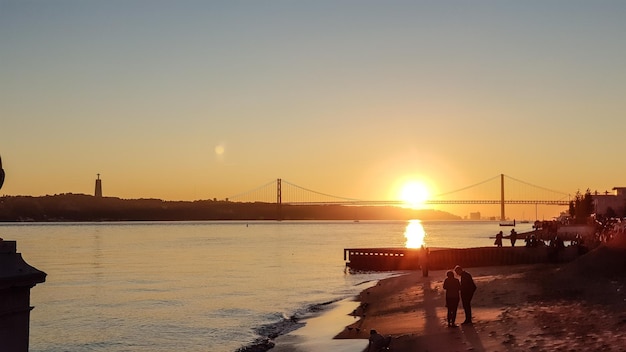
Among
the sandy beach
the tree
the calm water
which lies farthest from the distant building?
the sandy beach

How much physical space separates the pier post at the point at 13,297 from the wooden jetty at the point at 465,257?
3604cm

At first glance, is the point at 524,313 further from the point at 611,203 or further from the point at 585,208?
the point at 585,208

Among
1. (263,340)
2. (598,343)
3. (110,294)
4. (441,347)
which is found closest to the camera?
(598,343)

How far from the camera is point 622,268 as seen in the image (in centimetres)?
2486

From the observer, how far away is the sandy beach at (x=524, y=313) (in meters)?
14.8

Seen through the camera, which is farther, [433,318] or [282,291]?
[282,291]

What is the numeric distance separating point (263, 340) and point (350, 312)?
6758mm

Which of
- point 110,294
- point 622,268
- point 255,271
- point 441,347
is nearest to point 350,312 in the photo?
point 622,268

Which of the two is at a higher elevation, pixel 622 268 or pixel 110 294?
pixel 622 268

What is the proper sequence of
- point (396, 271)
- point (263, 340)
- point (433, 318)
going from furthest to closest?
1. point (396, 271)
2. point (263, 340)
3. point (433, 318)

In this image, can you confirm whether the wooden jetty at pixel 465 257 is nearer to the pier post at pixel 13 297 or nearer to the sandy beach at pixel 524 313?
the sandy beach at pixel 524 313

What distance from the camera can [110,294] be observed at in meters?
44.0

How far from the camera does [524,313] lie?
1917 centimetres

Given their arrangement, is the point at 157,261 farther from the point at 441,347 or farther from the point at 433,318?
the point at 441,347
